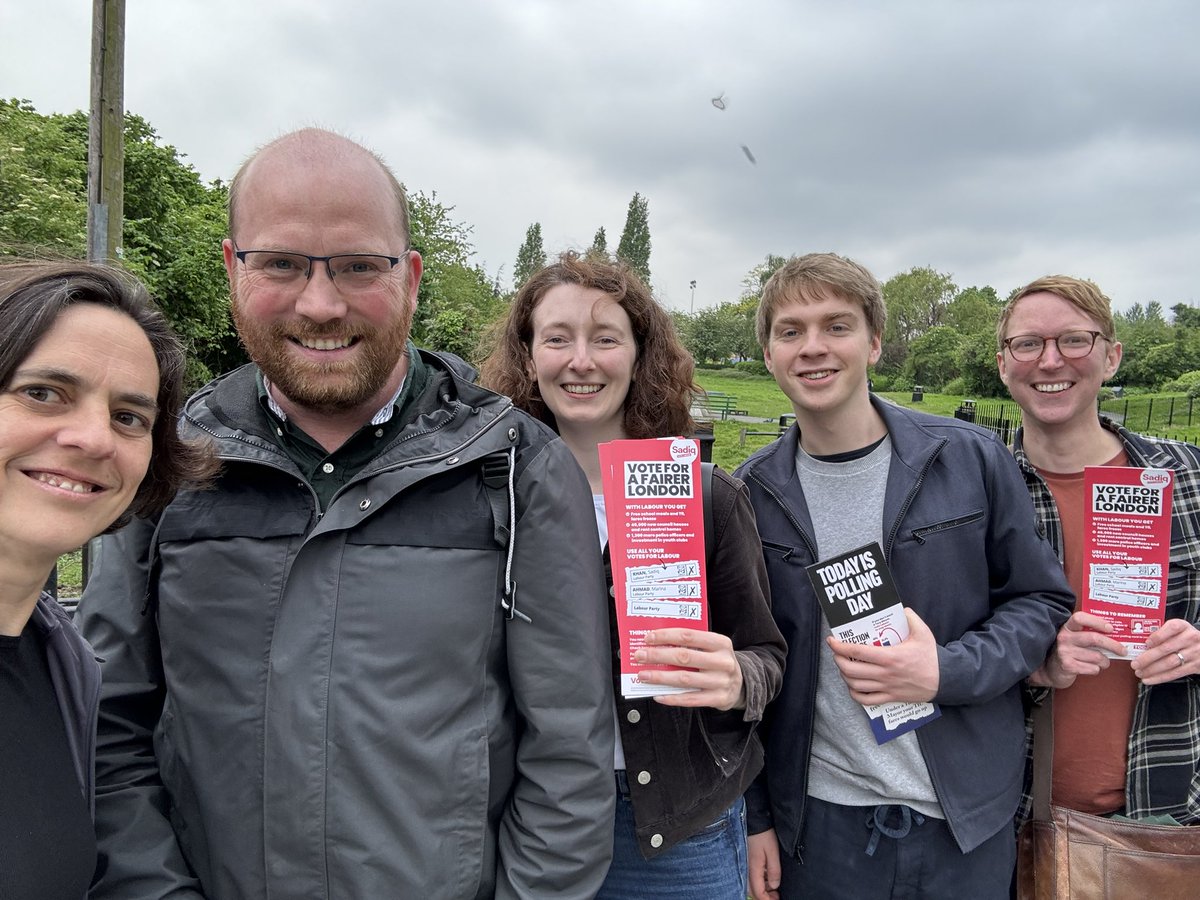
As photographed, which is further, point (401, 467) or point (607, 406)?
point (607, 406)

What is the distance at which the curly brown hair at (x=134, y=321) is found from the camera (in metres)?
1.38

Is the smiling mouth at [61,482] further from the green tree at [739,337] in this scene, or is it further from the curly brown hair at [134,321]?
the green tree at [739,337]

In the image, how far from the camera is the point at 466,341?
1998 centimetres

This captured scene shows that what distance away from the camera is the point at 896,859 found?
218cm

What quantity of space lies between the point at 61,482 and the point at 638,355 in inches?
65.0

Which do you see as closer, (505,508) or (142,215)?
(505,508)

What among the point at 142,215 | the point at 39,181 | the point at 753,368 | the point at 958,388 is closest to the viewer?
the point at 39,181

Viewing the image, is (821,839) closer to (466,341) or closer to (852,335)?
(852,335)

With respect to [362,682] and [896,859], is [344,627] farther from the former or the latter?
[896,859]

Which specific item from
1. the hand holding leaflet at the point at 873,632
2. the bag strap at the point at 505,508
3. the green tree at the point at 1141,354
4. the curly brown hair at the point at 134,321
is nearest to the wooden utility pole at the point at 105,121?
the curly brown hair at the point at 134,321

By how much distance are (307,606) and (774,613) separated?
148cm

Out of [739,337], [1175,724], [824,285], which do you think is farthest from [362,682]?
[739,337]

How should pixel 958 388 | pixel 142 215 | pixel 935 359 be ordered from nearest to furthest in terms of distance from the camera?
pixel 142 215 → pixel 958 388 → pixel 935 359

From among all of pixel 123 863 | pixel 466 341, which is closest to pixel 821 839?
pixel 123 863
